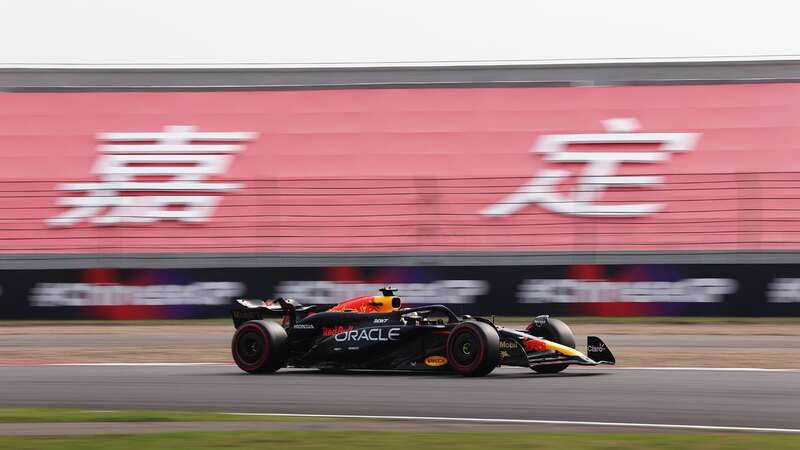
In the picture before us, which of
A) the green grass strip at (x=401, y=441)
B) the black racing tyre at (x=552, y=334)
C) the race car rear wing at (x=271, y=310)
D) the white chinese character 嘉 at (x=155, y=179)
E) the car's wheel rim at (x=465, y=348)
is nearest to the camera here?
the green grass strip at (x=401, y=441)

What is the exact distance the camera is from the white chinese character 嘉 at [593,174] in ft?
86.5

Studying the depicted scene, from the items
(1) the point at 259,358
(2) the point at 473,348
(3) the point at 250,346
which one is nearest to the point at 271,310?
(3) the point at 250,346

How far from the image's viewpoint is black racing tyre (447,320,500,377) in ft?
35.3

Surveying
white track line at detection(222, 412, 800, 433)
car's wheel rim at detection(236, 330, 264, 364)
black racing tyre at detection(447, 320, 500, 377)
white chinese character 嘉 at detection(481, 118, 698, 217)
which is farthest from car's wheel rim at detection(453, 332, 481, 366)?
white chinese character 嘉 at detection(481, 118, 698, 217)

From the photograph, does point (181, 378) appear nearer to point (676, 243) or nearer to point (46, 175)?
point (676, 243)

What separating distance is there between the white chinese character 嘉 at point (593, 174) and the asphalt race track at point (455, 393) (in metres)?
14.6

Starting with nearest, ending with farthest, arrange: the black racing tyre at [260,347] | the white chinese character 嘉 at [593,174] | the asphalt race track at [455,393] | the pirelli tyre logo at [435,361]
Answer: the asphalt race track at [455,393] → the pirelli tyre logo at [435,361] → the black racing tyre at [260,347] → the white chinese character 嘉 at [593,174]

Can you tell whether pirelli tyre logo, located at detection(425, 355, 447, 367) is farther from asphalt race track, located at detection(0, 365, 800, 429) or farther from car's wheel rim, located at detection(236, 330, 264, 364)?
car's wheel rim, located at detection(236, 330, 264, 364)

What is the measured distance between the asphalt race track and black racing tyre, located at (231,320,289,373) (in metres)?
0.15

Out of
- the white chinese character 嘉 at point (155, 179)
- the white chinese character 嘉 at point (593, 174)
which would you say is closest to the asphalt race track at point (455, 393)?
the white chinese character 嘉 at point (593, 174)

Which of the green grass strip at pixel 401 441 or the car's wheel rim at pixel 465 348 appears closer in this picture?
the green grass strip at pixel 401 441

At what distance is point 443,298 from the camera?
2095 cm

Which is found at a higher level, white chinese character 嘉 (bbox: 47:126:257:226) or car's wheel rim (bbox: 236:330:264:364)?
white chinese character 嘉 (bbox: 47:126:257:226)

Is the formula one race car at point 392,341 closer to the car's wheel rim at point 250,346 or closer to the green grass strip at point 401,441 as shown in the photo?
the car's wheel rim at point 250,346
